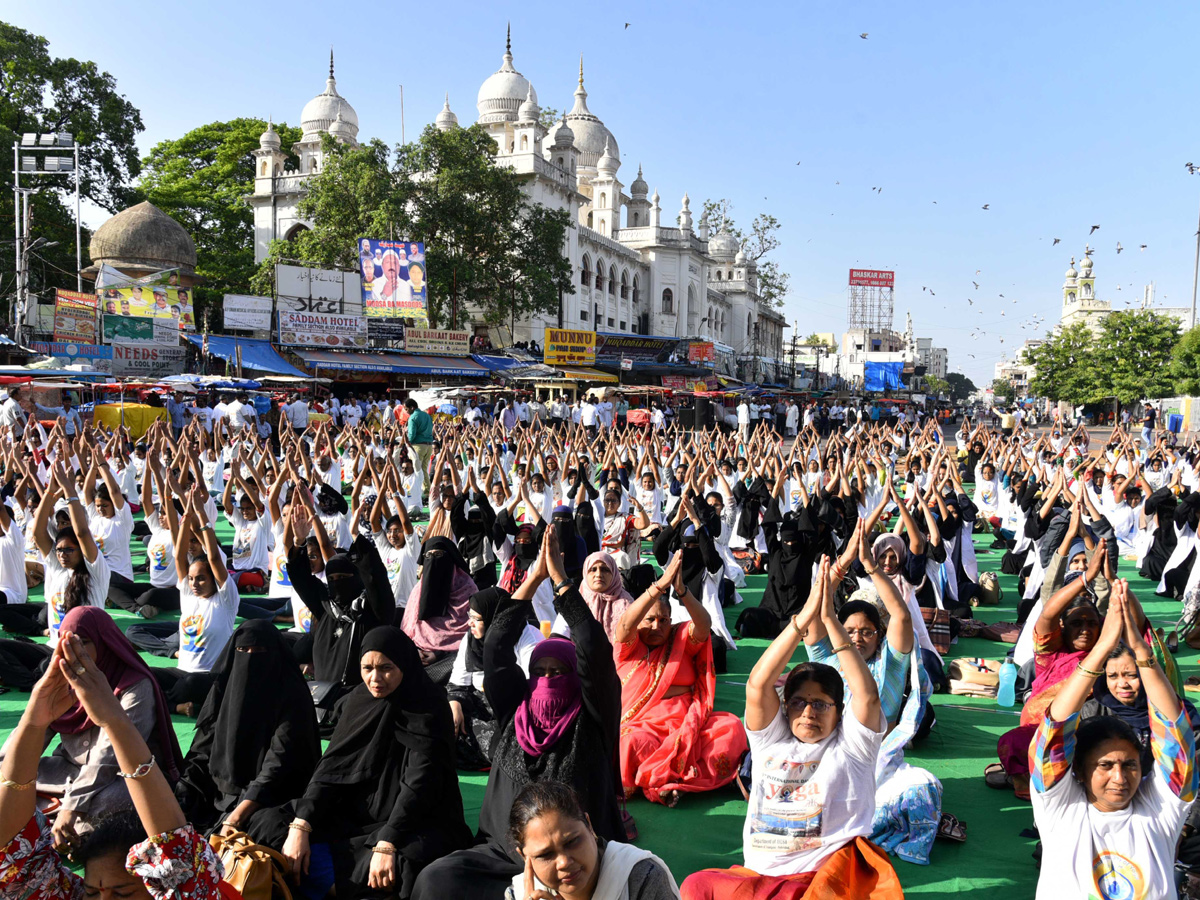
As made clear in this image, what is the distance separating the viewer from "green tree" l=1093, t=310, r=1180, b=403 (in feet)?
120

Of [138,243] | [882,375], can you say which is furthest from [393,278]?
[882,375]

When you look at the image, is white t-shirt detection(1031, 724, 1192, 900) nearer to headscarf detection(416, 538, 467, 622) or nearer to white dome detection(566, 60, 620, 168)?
headscarf detection(416, 538, 467, 622)

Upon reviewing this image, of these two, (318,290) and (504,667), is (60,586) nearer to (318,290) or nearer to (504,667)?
(504,667)

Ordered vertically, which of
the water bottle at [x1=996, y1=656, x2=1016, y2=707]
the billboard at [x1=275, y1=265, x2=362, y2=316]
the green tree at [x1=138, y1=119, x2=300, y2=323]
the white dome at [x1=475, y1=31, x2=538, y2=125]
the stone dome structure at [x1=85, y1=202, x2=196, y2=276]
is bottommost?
the water bottle at [x1=996, y1=656, x2=1016, y2=707]

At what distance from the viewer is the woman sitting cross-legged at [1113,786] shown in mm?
2670

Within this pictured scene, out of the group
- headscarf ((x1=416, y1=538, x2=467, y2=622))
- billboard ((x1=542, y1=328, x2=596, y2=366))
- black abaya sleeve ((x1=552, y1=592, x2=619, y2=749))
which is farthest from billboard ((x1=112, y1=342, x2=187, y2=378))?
black abaya sleeve ((x1=552, y1=592, x2=619, y2=749))

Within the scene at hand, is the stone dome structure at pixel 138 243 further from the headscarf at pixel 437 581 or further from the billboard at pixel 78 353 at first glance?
the headscarf at pixel 437 581

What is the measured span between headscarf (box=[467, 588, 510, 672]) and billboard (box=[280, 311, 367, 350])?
25.9 meters

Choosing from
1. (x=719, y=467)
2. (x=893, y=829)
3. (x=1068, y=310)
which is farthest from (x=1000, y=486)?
(x=1068, y=310)

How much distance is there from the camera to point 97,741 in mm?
3629

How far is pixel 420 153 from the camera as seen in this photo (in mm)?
31469

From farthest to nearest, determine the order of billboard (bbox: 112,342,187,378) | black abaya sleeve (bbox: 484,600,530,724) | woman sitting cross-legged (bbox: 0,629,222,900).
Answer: billboard (bbox: 112,342,187,378), black abaya sleeve (bbox: 484,600,530,724), woman sitting cross-legged (bbox: 0,629,222,900)

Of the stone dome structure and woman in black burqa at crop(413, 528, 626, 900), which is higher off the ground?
the stone dome structure

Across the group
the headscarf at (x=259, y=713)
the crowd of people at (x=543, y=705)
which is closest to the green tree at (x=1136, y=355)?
the crowd of people at (x=543, y=705)
